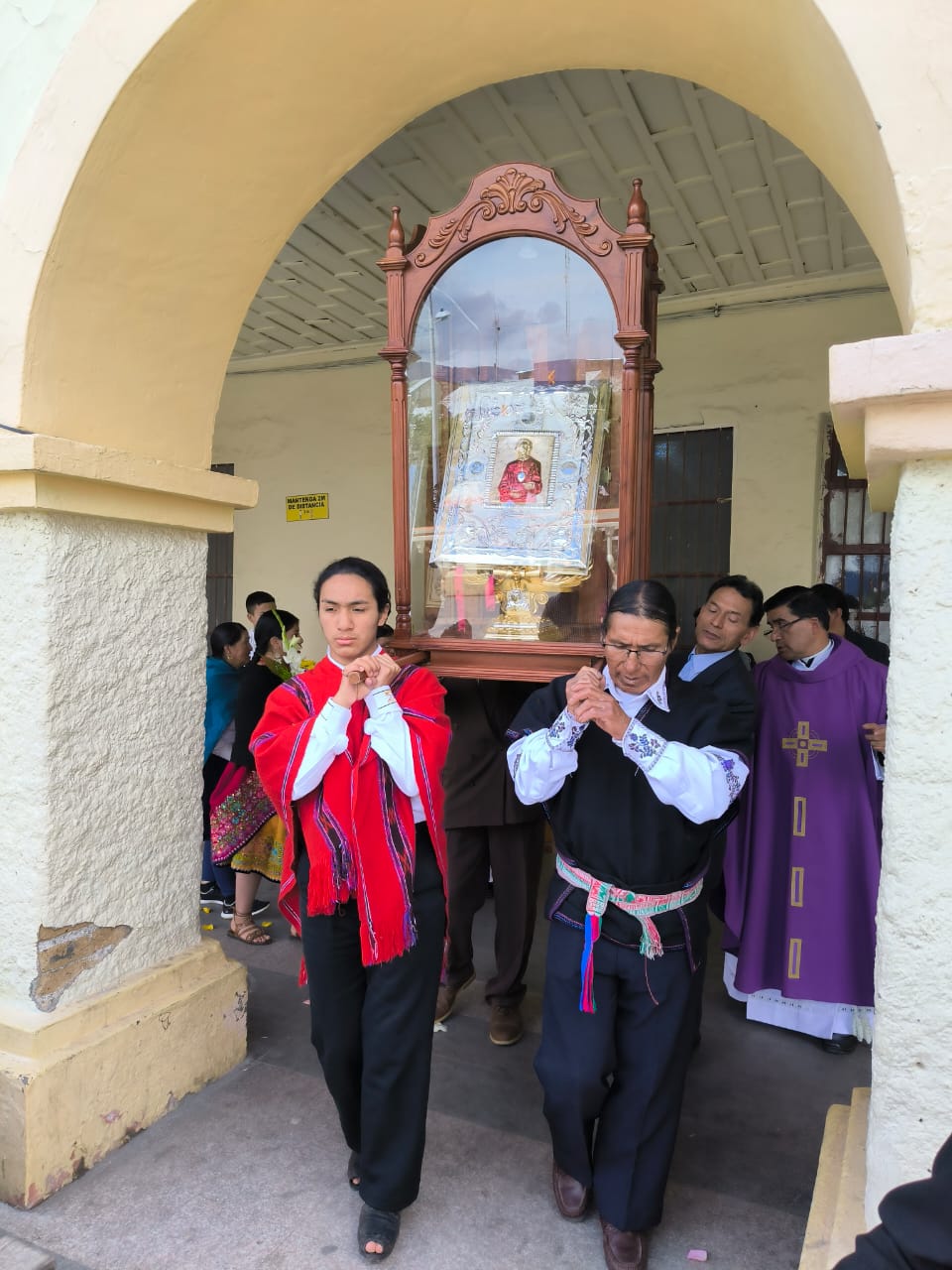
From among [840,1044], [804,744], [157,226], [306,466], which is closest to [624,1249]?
[840,1044]

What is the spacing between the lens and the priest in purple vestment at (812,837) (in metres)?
3.23

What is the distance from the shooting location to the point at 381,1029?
2176mm

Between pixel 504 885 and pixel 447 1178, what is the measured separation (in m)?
1.03

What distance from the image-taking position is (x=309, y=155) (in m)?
2.78

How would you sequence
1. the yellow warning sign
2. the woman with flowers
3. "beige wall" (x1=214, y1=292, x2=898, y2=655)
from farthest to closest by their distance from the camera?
the yellow warning sign → "beige wall" (x1=214, y1=292, x2=898, y2=655) → the woman with flowers

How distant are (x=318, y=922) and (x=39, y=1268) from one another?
0.93 metres

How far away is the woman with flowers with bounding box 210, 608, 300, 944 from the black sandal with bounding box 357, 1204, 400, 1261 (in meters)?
1.98

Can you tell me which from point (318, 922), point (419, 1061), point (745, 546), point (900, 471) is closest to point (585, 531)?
point (900, 471)

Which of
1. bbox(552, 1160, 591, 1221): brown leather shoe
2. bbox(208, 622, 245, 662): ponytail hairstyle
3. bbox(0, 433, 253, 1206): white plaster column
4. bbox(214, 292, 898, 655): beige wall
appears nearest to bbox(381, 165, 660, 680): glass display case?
bbox(0, 433, 253, 1206): white plaster column

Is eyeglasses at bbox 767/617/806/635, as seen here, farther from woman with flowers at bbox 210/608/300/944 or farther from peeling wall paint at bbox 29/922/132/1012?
peeling wall paint at bbox 29/922/132/1012

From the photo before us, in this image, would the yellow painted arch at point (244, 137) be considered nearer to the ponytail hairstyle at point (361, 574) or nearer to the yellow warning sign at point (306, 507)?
the ponytail hairstyle at point (361, 574)

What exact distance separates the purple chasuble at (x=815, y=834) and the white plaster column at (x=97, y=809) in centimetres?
206

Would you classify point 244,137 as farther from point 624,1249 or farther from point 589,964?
point 624,1249

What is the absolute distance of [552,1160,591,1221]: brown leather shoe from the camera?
2.26 m
